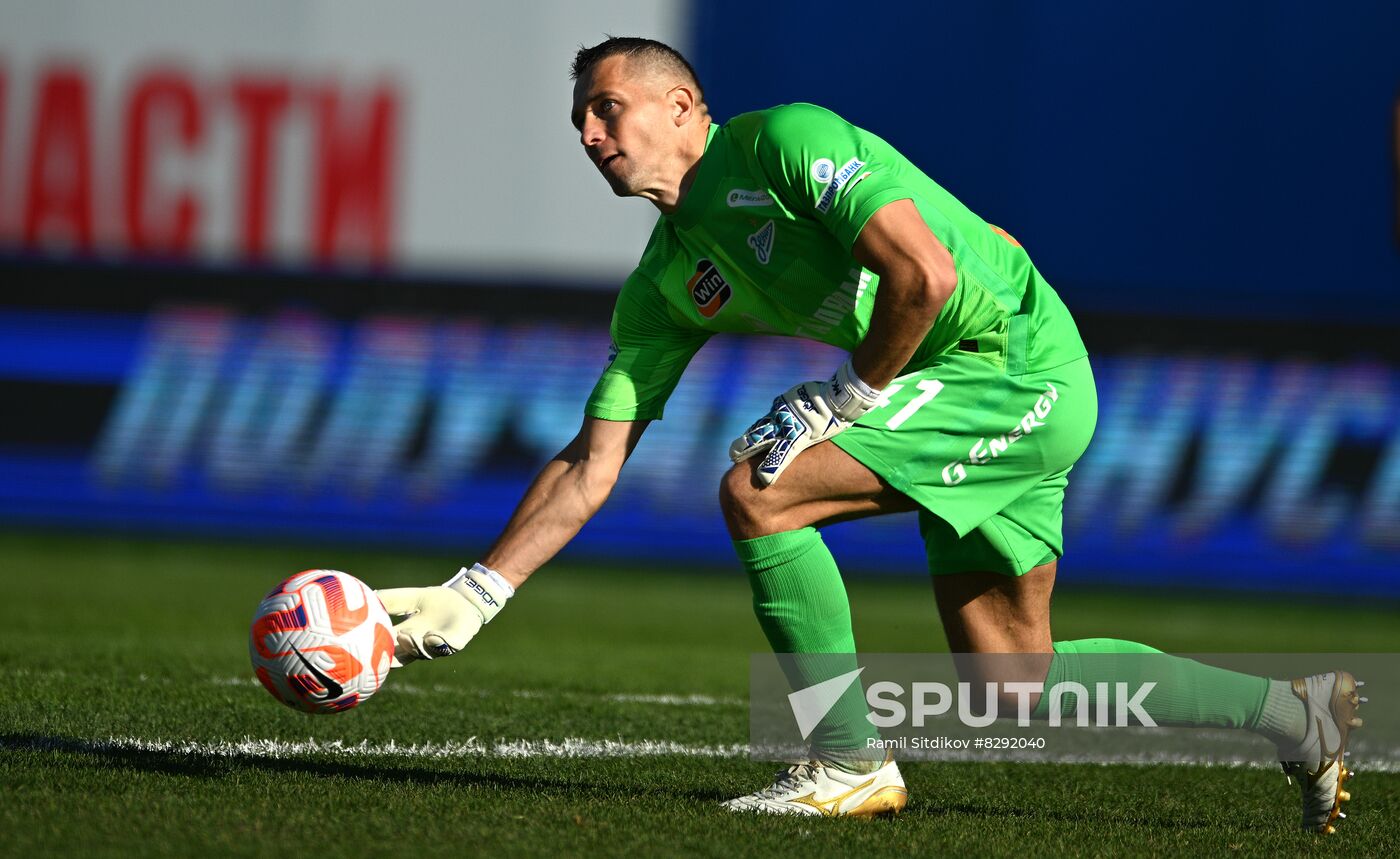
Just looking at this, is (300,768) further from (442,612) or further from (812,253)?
(812,253)

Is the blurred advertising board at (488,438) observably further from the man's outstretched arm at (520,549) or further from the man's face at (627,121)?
the man's face at (627,121)

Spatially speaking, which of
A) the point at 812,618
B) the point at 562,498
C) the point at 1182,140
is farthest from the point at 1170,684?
the point at 1182,140

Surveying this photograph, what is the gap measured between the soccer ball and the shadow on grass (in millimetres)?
335

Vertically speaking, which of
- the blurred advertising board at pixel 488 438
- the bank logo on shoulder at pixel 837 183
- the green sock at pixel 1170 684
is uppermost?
the bank logo on shoulder at pixel 837 183

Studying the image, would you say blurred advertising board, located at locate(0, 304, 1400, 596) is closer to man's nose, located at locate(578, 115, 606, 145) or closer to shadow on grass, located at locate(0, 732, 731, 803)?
shadow on grass, located at locate(0, 732, 731, 803)

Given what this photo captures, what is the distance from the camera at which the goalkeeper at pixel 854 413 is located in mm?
4109

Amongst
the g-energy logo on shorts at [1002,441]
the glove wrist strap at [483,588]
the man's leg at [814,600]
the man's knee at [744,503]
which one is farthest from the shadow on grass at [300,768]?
the g-energy logo on shorts at [1002,441]

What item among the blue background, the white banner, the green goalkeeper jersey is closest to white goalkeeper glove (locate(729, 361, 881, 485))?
the green goalkeeper jersey

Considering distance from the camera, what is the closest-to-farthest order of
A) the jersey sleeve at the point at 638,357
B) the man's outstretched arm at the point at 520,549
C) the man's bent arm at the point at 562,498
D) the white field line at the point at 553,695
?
the man's outstretched arm at the point at 520,549 < the man's bent arm at the point at 562,498 < the jersey sleeve at the point at 638,357 < the white field line at the point at 553,695

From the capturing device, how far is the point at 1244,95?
510 inches

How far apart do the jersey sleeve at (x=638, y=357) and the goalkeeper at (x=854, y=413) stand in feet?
0.07

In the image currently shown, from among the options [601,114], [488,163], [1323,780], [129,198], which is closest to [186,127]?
[129,198]

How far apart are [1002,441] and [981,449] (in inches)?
2.8

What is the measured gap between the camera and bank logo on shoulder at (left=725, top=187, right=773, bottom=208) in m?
4.21
